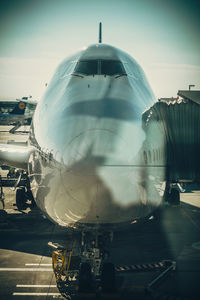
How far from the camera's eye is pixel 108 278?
8.63 m

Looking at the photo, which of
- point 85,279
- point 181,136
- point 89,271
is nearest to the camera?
point 85,279

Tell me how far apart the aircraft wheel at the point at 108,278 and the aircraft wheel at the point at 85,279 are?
0.35 meters

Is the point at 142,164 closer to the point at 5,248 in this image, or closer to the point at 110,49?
the point at 110,49

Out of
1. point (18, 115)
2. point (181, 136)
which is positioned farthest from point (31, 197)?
point (18, 115)

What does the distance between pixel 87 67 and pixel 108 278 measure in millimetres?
6085

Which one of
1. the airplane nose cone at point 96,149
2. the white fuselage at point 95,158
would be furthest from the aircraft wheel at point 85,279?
the airplane nose cone at point 96,149

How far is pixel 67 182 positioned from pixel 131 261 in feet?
16.5

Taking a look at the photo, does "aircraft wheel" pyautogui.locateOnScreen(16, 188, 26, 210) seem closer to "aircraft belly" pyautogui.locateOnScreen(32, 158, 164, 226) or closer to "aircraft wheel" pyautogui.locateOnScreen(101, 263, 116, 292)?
"aircraft wheel" pyautogui.locateOnScreen(101, 263, 116, 292)

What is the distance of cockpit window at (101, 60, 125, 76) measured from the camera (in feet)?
31.7

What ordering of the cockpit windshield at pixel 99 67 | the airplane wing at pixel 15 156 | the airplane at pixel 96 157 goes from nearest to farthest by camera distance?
the airplane at pixel 96 157, the cockpit windshield at pixel 99 67, the airplane wing at pixel 15 156

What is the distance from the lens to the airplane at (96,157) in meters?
6.68

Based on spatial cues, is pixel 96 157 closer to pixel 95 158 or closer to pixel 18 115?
pixel 95 158

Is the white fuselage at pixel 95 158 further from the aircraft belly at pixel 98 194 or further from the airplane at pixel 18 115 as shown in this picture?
the airplane at pixel 18 115

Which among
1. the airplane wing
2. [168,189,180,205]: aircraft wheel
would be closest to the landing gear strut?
the airplane wing
